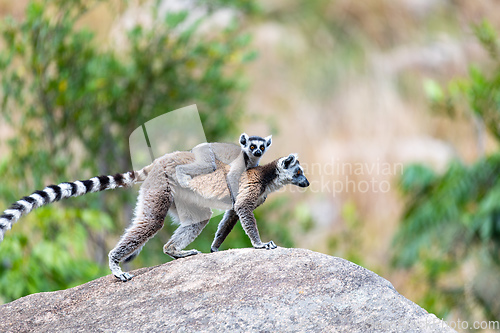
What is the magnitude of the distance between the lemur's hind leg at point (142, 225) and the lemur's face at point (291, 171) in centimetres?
86

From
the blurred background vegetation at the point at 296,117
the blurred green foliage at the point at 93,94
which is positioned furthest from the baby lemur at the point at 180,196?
the blurred green foliage at the point at 93,94

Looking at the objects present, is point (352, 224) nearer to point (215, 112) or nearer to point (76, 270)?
point (215, 112)

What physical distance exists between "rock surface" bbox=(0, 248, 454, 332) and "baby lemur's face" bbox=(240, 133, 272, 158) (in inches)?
28.7

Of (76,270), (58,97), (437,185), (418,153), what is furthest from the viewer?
(418,153)

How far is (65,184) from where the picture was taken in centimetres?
410

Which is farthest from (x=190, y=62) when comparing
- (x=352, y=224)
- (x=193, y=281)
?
(x=193, y=281)

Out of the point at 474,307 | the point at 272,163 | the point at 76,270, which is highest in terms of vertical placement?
the point at 272,163

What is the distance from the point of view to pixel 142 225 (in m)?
4.23

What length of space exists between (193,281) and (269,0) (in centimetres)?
1473

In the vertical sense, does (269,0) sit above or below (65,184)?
above

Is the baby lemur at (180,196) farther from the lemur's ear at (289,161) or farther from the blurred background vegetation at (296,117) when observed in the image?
the blurred background vegetation at (296,117)

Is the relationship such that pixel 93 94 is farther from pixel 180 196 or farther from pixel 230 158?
pixel 180 196

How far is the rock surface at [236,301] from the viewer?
11.8 ft

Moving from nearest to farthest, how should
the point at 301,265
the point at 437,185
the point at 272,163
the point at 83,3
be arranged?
the point at 301,265, the point at 272,163, the point at 83,3, the point at 437,185
